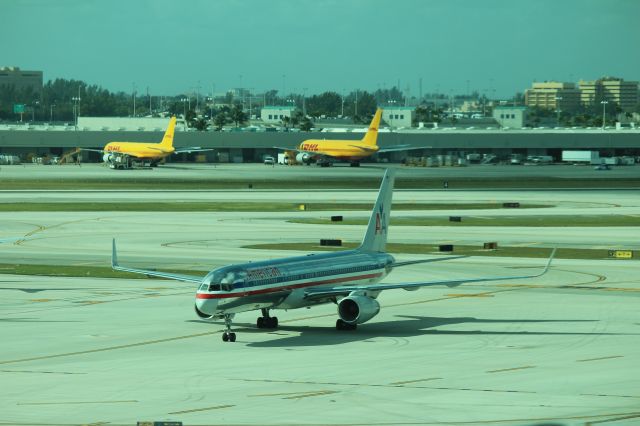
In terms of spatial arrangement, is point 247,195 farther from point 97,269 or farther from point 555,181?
point 97,269

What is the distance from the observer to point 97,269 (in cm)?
7412

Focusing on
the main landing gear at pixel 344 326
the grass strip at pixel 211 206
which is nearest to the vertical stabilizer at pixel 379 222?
the main landing gear at pixel 344 326

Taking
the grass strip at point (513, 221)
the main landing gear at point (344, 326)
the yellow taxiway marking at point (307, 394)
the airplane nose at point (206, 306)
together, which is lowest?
the grass strip at point (513, 221)

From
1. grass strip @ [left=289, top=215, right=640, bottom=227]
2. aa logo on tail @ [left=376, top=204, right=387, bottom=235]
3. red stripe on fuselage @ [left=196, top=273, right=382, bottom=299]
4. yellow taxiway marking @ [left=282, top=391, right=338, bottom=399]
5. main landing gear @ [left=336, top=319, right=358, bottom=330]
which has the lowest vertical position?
grass strip @ [left=289, top=215, right=640, bottom=227]

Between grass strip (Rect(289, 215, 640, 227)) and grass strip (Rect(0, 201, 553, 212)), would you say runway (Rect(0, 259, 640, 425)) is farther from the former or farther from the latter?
grass strip (Rect(0, 201, 553, 212))

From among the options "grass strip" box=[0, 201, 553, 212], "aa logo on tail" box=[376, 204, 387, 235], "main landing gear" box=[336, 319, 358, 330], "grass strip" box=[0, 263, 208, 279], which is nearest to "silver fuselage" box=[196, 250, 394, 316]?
"main landing gear" box=[336, 319, 358, 330]

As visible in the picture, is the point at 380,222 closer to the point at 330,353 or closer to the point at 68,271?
the point at 330,353

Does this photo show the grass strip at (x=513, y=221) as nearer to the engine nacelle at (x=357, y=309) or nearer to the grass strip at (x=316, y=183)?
the grass strip at (x=316, y=183)

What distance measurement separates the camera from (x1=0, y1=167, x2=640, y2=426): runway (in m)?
34.5

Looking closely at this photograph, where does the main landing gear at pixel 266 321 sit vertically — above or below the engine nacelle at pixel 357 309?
below

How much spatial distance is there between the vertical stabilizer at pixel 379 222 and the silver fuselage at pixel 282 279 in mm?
815

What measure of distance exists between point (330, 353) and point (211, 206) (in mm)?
83256

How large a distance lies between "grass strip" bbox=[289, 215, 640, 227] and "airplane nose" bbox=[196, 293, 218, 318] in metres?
61.4

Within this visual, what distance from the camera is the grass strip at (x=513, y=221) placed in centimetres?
10669
